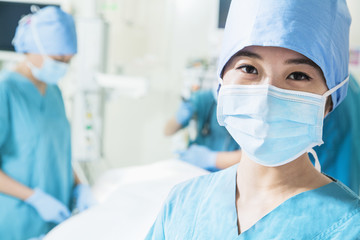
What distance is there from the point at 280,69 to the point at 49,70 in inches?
48.7

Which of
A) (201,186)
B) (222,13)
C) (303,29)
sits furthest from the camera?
(222,13)

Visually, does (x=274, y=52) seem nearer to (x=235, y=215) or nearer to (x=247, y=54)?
(x=247, y=54)

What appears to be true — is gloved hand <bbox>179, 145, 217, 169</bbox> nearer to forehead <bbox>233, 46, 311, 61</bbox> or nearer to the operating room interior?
the operating room interior

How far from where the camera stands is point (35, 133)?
1663mm

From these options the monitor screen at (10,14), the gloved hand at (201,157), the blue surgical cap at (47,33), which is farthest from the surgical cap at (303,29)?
the monitor screen at (10,14)

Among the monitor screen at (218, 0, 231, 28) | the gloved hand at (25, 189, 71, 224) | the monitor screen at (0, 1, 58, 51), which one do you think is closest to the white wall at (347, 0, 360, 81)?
the monitor screen at (218, 0, 231, 28)

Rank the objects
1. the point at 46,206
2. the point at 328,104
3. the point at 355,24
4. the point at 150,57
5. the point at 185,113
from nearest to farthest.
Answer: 1. the point at 328,104
2. the point at 46,206
3. the point at 185,113
4. the point at 355,24
5. the point at 150,57

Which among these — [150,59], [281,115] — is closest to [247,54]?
[281,115]

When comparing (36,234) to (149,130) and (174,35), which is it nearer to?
(149,130)

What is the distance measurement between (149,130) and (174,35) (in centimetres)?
83

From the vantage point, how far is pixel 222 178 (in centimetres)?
94

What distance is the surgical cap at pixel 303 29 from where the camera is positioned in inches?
28.4

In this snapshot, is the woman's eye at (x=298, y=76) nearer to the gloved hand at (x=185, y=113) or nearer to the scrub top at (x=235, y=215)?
the scrub top at (x=235, y=215)

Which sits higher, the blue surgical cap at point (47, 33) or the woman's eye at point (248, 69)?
the woman's eye at point (248, 69)
